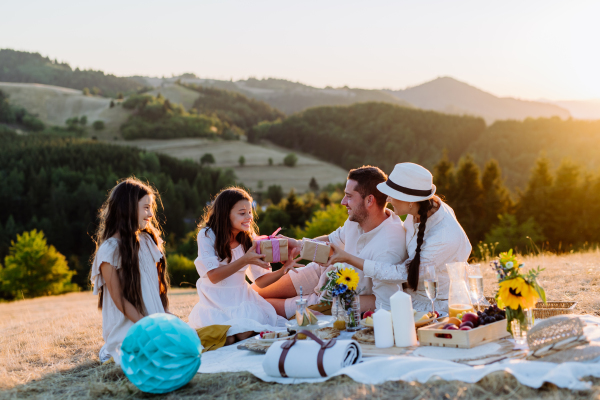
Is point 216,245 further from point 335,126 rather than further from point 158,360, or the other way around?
point 335,126

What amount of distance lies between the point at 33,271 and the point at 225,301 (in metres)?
35.7

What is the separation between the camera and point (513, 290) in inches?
129

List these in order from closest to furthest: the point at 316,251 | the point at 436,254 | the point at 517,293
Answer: the point at 517,293, the point at 436,254, the point at 316,251

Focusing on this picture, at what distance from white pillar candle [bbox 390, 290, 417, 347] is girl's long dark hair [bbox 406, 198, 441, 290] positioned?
3.51 ft

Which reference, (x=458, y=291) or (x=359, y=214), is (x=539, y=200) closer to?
(x=359, y=214)

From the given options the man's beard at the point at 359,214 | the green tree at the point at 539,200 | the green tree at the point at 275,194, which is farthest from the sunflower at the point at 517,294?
the green tree at the point at 275,194

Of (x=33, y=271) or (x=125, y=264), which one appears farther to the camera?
(x=33, y=271)

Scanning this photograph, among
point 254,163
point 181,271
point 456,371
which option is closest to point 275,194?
point 254,163

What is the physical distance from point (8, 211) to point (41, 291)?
49571 mm

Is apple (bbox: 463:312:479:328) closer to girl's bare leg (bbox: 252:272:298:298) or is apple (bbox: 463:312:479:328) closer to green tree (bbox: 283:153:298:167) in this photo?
girl's bare leg (bbox: 252:272:298:298)

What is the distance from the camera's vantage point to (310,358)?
130 inches

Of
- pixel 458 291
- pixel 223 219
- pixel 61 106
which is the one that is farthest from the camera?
pixel 61 106

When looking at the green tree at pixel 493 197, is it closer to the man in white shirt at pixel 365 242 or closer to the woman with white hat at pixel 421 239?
the man in white shirt at pixel 365 242

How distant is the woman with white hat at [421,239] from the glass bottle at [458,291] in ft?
2.32
